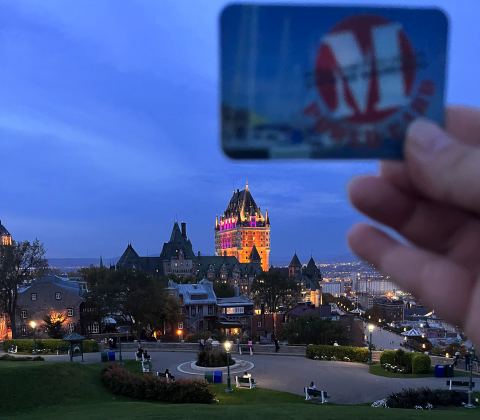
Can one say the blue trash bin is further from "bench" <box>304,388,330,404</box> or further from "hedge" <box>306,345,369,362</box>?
"bench" <box>304,388,330,404</box>

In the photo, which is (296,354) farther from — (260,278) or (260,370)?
(260,278)

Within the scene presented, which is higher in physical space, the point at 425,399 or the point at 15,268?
the point at 15,268

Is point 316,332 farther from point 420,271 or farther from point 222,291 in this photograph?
point 222,291

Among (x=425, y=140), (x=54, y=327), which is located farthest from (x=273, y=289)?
(x=425, y=140)

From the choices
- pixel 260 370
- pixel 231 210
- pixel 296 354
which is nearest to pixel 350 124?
pixel 260 370

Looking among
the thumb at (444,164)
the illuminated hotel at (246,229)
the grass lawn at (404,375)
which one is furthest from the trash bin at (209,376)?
the illuminated hotel at (246,229)

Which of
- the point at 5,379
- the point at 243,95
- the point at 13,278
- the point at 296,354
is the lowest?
the point at 296,354
